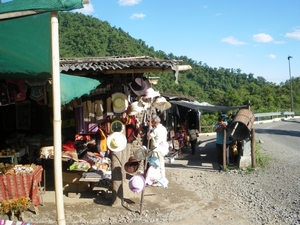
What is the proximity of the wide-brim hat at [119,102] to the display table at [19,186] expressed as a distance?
1883 millimetres

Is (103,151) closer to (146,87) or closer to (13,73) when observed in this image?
(146,87)

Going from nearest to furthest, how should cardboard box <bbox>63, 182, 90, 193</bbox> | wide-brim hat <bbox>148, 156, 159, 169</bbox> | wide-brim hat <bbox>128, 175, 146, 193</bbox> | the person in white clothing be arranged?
wide-brim hat <bbox>128, 175, 146, 193</bbox>
wide-brim hat <bbox>148, 156, 159, 169</bbox>
cardboard box <bbox>63, 182, 90, 193</bbox>
the person in white clothing

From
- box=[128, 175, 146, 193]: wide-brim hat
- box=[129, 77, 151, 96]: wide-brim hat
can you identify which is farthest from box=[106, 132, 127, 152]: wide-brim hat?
box=[129, 77, 151, 96]: wide-brim hat

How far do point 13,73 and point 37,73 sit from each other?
522 mm

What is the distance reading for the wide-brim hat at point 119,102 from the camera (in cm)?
644

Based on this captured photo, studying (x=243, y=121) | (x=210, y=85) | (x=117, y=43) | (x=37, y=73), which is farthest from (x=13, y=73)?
(x=210, y=85)

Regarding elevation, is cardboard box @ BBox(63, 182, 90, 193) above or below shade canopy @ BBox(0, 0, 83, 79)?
below

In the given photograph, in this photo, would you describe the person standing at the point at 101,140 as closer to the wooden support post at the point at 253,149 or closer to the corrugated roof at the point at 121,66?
the corrugated roof at the point at 121,66

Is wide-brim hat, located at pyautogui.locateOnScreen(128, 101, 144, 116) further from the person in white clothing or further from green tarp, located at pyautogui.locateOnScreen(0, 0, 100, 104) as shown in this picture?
green tarp, located at pyautogui.locateOnScreen(0, 0, 100, 104)

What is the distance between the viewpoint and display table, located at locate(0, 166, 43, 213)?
552cm

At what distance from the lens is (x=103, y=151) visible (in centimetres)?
764

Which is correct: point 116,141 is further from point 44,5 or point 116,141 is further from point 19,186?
point 44,5

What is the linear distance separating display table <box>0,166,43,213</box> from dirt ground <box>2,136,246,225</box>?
393 millimetres

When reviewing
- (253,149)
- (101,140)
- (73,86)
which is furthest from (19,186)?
(253,149)
